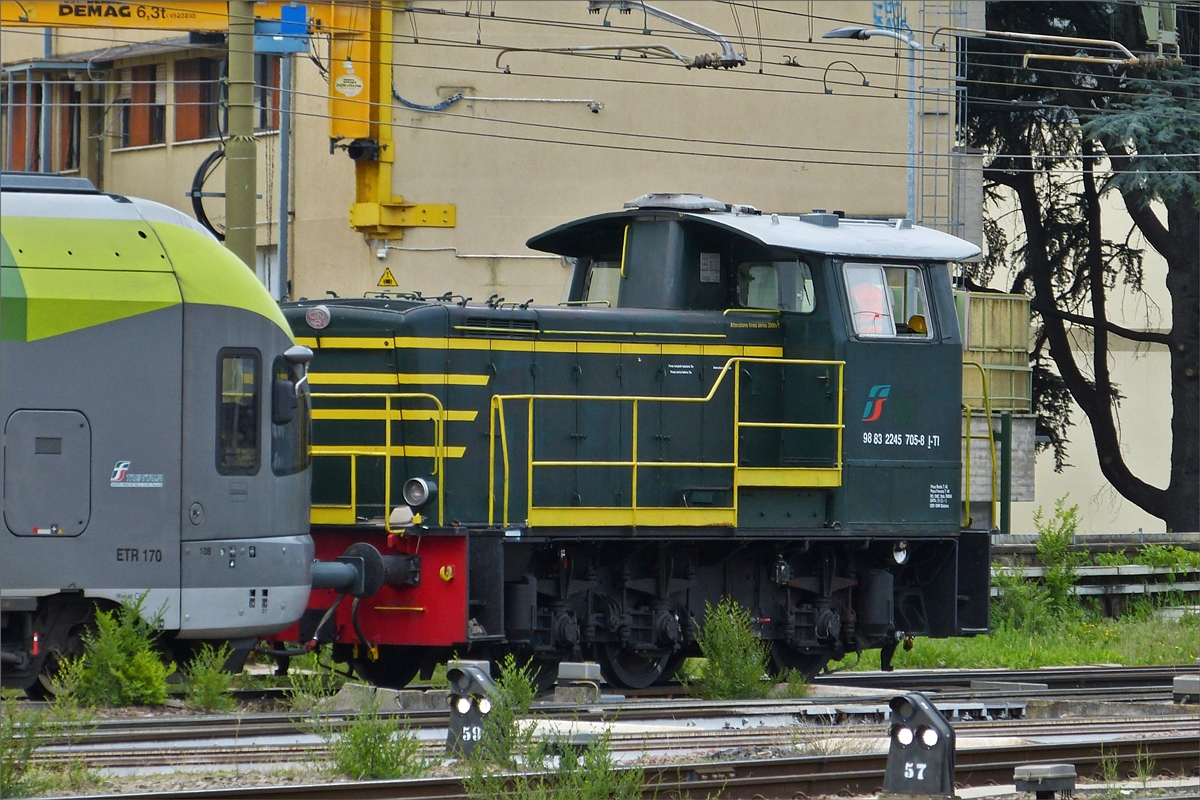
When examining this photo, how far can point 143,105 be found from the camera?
29953 mm

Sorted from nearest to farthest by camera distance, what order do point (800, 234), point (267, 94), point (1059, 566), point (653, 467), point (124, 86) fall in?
point (653, 467)
point (800, 234)
point (1059, 566)
point (267, 94)
point (124, 86)

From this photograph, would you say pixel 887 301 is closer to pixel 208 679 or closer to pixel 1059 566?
pixel 208 679

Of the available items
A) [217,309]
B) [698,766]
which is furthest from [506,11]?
[698,766]

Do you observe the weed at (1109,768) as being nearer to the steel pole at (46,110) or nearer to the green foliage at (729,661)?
the green foliage at (729,661)

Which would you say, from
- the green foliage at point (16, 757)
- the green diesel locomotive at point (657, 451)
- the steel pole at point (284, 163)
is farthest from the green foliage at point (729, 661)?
the steel pole at point (284, 163)

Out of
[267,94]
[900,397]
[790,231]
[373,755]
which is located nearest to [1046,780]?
[373,755]

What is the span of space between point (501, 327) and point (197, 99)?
1829cm

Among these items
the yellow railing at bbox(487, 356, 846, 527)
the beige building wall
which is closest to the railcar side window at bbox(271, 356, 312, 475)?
the yellow railing at bbox(487, 356, 846, 527)

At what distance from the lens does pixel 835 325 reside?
500 inches

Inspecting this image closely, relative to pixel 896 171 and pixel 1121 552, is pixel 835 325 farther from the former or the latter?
pixel 896 171

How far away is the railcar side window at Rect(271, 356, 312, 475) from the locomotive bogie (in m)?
0.03

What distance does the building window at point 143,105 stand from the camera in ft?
97.6

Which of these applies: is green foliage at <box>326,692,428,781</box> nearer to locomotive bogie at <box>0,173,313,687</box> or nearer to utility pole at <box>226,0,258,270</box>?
locomotive bogie at <box>0,173,313,687</box>

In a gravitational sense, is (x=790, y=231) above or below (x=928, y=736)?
above
